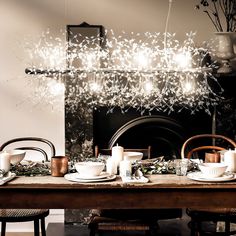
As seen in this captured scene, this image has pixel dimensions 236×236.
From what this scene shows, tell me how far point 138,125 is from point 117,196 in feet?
6.86

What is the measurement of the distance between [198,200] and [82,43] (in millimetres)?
2318

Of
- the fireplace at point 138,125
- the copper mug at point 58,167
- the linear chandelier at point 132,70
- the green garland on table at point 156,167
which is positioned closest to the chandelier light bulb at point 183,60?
the linear chandelier at point 132,70

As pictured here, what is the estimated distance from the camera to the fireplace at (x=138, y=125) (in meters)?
4.14

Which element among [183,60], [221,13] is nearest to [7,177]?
[183,60]

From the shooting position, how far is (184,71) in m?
4.05

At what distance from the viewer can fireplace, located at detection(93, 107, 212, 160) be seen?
4.14 meters

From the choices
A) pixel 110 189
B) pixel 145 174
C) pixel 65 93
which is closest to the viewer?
pixel 110 189

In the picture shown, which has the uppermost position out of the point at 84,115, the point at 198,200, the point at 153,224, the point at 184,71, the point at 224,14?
the point at 224,14

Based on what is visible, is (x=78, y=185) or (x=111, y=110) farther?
(x=111, y=110)

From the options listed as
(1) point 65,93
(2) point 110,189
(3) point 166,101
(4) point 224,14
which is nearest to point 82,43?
(1) point 65,93

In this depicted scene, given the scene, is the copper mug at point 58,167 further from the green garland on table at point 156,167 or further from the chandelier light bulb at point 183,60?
the chandelier light bulb at point 183,60

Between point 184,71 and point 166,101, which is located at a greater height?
point 184,71

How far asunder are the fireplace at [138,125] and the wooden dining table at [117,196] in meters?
2.06

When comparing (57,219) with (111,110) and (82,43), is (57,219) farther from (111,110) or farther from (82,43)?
(82,43)
